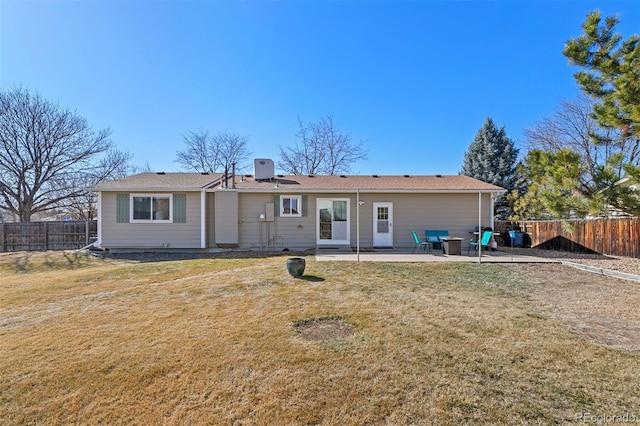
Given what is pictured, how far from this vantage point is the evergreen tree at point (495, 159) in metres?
20.7

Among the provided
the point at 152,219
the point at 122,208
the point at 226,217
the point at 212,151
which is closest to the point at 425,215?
the point at 226,217

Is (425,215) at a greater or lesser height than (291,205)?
lesser

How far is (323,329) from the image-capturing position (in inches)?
154

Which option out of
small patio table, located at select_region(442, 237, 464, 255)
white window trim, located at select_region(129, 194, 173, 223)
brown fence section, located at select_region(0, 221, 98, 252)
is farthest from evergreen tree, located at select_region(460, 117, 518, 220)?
brown fence section, located at select_region(0, 221, 98, 252)

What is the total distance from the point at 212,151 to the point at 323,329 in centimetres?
2608

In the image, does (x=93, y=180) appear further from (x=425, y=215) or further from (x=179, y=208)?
(x=425, y=215)

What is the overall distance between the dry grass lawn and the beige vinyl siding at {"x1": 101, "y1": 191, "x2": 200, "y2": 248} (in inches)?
218

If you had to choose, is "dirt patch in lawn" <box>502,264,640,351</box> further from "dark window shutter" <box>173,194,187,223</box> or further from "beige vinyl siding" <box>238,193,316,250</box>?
"dark window shutter" <box>173,194,187,223</box>

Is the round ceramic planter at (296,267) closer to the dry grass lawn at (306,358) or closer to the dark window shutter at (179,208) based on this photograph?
the dry grass lawn at (306,358)

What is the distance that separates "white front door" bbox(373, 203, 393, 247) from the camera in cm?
1195

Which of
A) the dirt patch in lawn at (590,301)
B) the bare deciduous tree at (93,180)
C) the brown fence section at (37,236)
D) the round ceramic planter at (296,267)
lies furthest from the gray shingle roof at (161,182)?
the dirt patch in lawn at (590,301)

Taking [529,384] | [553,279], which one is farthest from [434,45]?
[529,384]

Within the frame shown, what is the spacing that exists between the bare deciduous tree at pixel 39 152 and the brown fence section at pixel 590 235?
26.0 m

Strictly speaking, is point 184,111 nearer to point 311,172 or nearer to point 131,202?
point 131,202
